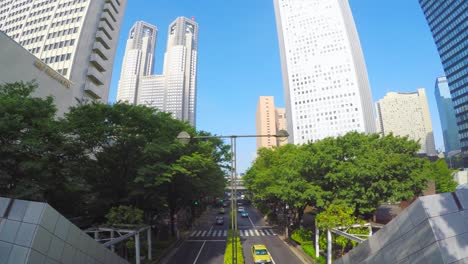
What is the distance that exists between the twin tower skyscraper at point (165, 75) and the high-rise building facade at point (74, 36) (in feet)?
355

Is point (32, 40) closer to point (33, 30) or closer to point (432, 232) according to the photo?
point (33, 30)

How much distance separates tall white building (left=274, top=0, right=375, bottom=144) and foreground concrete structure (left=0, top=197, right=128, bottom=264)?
415 ft

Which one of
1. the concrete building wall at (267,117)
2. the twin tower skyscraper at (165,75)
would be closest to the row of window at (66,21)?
the twin tower skyscraper at (165,75)

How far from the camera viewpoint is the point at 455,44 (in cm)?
8744

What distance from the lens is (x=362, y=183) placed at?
23266 mm

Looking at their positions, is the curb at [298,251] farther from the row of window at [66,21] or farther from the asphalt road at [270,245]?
the row of window at [66,21]

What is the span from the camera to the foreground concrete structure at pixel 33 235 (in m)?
8.95

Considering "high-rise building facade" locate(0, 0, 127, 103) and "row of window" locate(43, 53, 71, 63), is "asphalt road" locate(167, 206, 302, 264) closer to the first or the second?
"high-rise building facade" locate(0, 0, 127, 103)

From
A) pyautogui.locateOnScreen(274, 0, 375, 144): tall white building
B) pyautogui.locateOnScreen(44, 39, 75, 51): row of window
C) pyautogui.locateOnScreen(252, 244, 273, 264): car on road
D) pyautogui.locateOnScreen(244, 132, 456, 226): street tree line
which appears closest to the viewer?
pyautogui.locateOnScreen(252, 244, 273, 264): car on road

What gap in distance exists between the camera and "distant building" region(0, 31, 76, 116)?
29.0m

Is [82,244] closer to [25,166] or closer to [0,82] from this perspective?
[25,166]

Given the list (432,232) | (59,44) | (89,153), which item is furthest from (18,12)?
(432,232)

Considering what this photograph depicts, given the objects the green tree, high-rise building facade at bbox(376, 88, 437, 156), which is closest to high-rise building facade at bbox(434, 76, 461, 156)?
high-rise building facade at bbox(376, 88, 437, 156)

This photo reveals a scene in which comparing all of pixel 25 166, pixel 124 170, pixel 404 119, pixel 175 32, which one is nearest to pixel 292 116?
pixel 404 119
